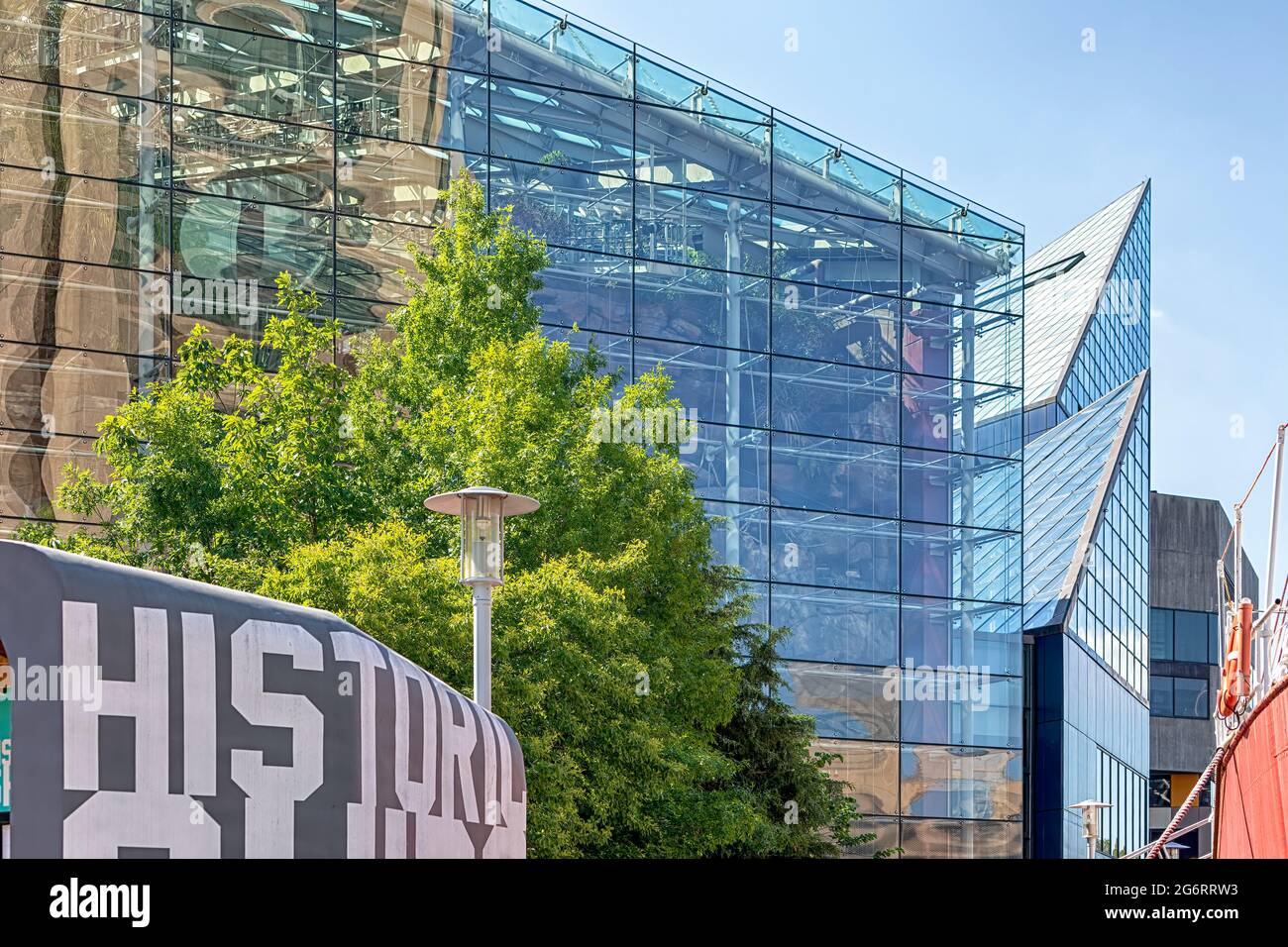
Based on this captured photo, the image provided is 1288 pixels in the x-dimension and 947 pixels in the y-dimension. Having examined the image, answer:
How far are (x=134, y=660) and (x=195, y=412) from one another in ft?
47.2

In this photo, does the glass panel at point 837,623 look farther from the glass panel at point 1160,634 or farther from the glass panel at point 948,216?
the glass panel at point 1160,634

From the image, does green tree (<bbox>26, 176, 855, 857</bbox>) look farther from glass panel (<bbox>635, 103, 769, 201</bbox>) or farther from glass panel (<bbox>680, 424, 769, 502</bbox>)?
glass panel (<bbox>635, 103, 769, 201</bbox>)

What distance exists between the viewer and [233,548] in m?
19.4

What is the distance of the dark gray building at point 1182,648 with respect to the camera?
199 ft

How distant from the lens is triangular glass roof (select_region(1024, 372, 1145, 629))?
4331 cm

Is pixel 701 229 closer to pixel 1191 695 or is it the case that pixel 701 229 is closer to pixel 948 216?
pixel 948 216

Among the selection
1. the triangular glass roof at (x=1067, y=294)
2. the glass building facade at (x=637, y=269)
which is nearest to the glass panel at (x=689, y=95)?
the glass building facade at (x=637, y=269)

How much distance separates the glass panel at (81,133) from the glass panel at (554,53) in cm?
701

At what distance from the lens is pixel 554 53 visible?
3488 cm

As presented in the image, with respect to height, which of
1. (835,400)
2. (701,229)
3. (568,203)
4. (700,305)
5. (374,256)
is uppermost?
(568,203)

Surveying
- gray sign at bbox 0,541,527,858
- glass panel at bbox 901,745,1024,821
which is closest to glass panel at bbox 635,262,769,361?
glass panel at bbox 901,745,1024,821

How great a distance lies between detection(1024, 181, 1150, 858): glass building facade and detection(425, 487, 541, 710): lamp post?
28.8 m

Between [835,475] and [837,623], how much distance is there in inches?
120

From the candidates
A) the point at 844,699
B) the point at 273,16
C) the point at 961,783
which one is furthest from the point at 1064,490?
the point at 273,16
